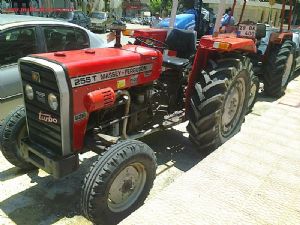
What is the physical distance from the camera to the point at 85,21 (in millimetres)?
21281

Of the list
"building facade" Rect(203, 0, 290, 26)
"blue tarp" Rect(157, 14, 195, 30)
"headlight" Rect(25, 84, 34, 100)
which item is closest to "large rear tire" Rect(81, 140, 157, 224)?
"headlight" Rect(25, 84, 34, 100)

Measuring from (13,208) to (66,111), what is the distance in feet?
3.86

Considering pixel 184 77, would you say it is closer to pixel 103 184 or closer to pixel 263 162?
pixel 263 162

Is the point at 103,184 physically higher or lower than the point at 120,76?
lower

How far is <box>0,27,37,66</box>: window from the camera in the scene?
15.9ft

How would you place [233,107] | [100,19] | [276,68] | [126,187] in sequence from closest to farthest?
[126,187]
[233,107]
[276,68]
[100,19]

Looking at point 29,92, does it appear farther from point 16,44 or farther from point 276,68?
point 276,68

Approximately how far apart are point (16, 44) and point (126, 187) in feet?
9.51

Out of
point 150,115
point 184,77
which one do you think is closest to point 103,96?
point 150,115

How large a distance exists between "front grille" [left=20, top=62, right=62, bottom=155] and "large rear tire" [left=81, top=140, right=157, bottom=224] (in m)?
0.49

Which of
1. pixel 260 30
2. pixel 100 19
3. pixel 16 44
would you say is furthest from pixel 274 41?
pixel 100 19

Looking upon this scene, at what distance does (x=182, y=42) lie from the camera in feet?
15.8

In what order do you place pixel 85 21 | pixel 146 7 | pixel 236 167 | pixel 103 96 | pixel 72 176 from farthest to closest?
1. pixel 146 7
2. pixel 85 21
3. pixel 72 176
4. pixel 236 167
5. pixel 103 96

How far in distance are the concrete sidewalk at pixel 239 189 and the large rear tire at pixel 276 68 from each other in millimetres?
2659
